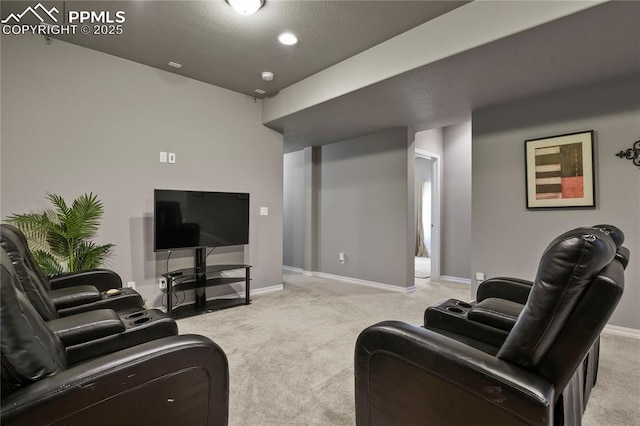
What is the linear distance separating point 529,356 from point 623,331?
292cm

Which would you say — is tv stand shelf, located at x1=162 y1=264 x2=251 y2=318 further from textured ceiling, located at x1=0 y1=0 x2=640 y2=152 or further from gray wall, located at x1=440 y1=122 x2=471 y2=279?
gray wall, located at x1=440 y1=122 x2=471 y2=279

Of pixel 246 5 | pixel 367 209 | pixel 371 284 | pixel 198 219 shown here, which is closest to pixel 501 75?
pixel 246 5

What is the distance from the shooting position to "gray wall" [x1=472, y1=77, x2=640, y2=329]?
2.89 metres

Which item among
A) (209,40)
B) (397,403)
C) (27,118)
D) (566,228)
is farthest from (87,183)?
(566,228)

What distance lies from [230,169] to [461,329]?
11.0 ft

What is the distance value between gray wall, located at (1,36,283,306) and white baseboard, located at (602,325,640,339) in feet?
12.5

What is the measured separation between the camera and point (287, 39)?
2.89m

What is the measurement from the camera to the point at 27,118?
112 inches

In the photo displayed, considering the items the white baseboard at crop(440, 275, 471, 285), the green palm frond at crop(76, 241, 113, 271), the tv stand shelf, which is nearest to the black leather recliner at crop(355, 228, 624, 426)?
the tv stand shelf

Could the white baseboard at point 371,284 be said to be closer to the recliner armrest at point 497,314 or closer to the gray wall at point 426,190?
the recliner armrest at point 497,314

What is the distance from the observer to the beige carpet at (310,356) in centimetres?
174

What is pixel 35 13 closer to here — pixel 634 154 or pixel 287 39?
pixel 287 39

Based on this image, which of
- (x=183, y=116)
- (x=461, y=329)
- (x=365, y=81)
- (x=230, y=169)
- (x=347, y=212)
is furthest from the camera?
(x=347, y=212)

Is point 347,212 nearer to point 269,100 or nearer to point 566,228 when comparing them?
point 269,100
